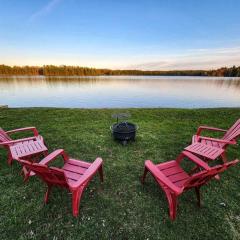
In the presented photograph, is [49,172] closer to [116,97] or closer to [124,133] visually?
[124,133]

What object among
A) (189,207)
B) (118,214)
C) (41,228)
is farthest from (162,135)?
(41,228)

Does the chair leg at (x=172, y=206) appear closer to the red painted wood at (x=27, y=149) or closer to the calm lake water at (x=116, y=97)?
the red painted wood at (x=27, y=149)

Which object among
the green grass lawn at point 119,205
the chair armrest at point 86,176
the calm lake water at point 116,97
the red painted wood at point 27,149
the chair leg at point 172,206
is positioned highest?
the chair armrest at point 86,176

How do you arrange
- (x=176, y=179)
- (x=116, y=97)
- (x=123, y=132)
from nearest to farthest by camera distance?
(x=176, y=179), (x=123, y=132), (x=116, y=97)

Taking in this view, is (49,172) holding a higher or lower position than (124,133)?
higher

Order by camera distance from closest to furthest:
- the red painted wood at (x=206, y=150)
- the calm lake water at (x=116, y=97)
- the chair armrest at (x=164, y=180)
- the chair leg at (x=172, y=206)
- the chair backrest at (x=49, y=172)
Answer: the chair backrest at (x=49, y=172) → the chair armrest at (x=164, y=180) → the chair leg at (x=172, y=206) → the red painted wood at (x=206, y=150) → the calm lake water at (x=116, y=97)

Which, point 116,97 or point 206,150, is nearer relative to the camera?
point 206,150

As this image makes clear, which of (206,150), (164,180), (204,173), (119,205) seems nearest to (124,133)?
(206,150)

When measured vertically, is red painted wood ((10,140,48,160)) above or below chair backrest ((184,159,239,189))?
below

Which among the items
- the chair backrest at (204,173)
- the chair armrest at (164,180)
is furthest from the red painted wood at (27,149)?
the chair backrest at (204,173)

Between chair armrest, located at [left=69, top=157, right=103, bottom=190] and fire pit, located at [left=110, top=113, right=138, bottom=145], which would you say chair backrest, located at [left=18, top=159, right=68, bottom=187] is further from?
fire pit, located at [left=110, top=113, right=138, bottom=145]

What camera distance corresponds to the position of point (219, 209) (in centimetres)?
263

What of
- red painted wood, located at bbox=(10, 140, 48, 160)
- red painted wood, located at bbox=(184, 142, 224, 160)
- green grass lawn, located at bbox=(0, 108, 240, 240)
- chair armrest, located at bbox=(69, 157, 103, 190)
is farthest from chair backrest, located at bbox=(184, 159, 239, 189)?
red painted wood, located at bbox=(10, 140, 48, 160)

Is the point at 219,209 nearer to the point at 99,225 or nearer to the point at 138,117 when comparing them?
the point at 99,225
